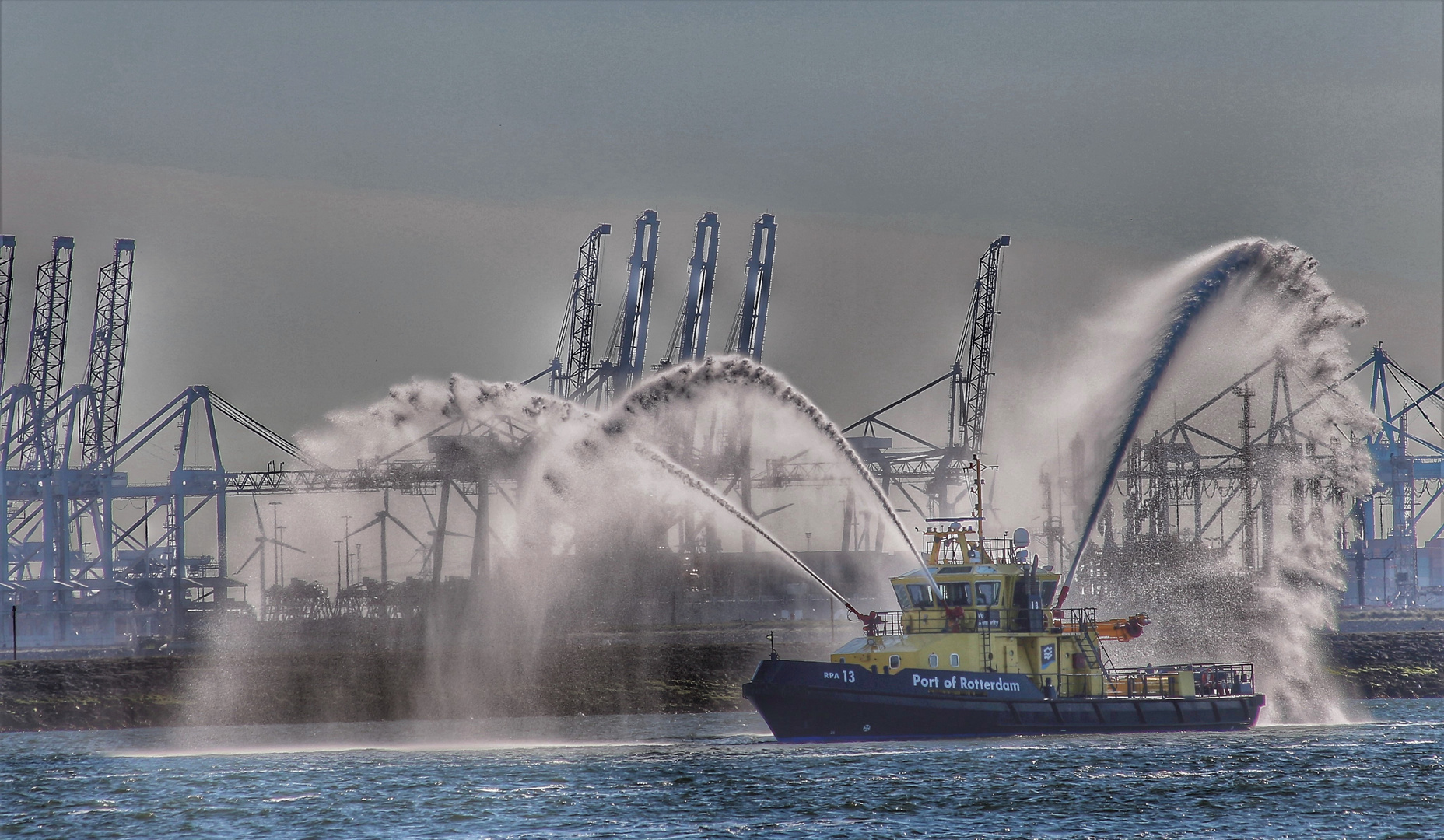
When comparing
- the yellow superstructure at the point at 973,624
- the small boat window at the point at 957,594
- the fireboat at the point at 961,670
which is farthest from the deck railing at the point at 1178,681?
the small boat window at the point at 957,594

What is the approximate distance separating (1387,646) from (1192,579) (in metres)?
26.6

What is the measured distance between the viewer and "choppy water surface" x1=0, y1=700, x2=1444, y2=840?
4606cm

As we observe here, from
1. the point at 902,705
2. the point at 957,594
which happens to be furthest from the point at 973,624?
the point at 902,705

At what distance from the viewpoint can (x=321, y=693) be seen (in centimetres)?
9450

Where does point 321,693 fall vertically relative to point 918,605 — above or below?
below

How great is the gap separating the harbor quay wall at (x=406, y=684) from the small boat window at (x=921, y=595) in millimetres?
34498

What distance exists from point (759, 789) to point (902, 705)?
7262mm

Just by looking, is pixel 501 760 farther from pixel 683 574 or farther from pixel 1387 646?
pixel 683 574

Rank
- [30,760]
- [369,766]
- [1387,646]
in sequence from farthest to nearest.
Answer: [1387,646]
[30,760]
[369,766]

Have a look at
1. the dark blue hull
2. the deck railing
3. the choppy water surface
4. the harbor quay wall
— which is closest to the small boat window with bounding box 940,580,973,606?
the dark blue hull

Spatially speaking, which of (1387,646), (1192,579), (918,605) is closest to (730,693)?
(918,605)

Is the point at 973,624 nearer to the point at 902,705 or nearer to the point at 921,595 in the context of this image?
the point at 921,595

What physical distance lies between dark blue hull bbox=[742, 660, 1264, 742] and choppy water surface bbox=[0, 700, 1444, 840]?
2.43ft

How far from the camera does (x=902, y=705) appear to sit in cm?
5638
